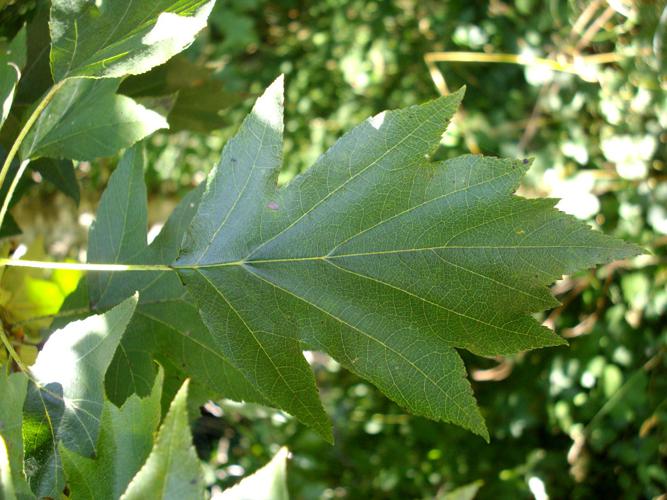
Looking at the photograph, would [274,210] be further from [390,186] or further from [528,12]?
[528,12]

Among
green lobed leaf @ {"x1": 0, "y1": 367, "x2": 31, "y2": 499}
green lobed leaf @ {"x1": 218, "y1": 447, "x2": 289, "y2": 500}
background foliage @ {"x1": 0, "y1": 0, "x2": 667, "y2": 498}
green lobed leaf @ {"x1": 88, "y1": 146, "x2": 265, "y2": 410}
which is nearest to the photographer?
green lobed leaf @ {"x1": 218, "y1": 447, "x2": 289, "y2": 500}

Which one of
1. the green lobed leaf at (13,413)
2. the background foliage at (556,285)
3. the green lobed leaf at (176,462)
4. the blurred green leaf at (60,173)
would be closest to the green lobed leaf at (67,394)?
the green lobed leaf at (13,413)

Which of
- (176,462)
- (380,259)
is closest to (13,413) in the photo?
(176,462)

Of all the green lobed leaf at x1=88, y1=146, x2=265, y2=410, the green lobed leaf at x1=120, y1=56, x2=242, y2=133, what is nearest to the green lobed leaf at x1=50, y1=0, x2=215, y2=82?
the green lobed leaf at x1=88, y1=146, x2=265, y2=410

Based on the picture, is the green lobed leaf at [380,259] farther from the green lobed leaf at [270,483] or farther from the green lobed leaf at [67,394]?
the green lobed leaf at [270,483]

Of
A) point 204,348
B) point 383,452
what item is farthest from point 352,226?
point 383,452

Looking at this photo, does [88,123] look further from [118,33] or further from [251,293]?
[251,293]

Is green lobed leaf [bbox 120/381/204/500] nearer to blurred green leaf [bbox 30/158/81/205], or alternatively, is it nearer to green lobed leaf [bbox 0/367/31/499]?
green lobed leaf [bbox 0/367/31/499]
